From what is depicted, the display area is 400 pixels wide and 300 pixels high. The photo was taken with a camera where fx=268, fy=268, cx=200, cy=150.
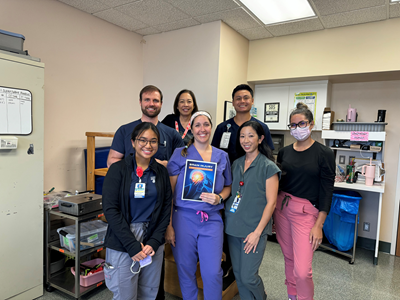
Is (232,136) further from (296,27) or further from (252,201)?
(296,27)

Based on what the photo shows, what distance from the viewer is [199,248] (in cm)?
178

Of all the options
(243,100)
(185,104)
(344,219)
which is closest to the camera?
(243,100)

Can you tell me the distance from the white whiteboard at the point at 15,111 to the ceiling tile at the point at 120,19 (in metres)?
1.53

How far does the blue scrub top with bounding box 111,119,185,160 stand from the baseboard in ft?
10.4

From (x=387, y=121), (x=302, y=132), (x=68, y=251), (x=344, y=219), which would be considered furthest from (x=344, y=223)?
(x=68, y=251)

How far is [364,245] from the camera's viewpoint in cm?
371

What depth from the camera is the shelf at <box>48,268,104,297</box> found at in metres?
2.31

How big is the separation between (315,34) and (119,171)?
3175 mm

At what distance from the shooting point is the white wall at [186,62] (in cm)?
340

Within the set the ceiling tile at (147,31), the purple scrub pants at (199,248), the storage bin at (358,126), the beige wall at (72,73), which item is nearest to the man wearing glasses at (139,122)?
the purple scrub pants at (199,248)

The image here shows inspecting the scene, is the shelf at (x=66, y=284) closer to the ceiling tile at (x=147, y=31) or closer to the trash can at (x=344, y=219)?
the trash can at (x=344, y=219)

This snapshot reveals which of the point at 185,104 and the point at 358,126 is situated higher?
the point at 185,104

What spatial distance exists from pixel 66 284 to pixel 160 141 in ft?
5.26

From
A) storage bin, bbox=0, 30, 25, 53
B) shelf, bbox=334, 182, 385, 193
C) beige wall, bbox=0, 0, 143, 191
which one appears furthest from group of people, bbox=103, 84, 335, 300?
shelf, bbox=334, 182, 385, 193
